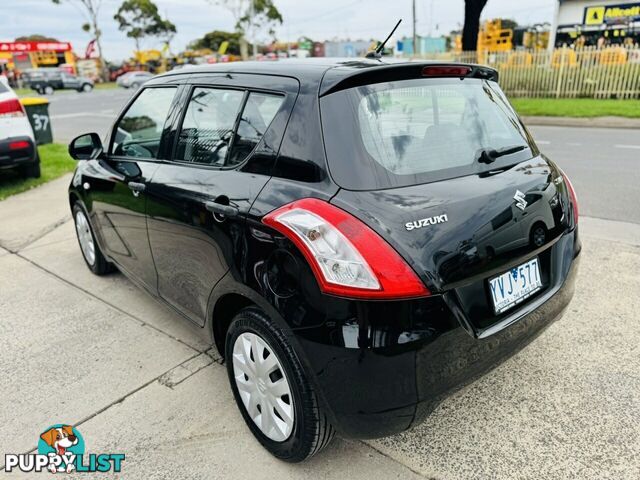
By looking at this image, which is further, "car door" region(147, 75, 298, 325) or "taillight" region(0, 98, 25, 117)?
"taillight" region(0, 98, 25, 117)

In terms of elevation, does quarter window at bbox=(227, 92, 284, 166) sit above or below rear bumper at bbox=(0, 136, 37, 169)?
above

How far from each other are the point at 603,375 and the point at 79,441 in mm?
2769

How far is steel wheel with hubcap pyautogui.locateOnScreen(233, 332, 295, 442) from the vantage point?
7.01 feet

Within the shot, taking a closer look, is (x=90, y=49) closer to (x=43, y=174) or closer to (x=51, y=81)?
(x=51, y=81)

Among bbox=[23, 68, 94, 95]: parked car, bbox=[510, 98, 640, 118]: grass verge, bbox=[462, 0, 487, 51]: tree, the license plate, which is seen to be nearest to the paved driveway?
the license plate

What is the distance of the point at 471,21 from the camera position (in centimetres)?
1830

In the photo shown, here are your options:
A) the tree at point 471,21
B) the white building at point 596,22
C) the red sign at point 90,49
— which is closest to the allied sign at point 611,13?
the white building at point 596,22

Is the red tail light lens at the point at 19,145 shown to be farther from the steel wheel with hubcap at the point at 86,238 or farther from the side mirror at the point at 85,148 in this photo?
the side mirror at the point at 85,148

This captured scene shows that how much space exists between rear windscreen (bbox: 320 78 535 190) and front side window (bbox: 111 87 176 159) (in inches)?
55.3

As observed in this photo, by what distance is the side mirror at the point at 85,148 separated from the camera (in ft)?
12.5

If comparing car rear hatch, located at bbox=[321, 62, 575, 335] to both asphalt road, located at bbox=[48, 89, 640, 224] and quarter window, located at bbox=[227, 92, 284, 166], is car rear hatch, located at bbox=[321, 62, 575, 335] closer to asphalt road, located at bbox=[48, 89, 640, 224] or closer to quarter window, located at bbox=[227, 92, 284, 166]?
quarter window, located at bbox=[227, 92, 284, 166]

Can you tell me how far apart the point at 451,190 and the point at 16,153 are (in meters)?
7.16

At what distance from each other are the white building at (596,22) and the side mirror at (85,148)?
3164 centimetres

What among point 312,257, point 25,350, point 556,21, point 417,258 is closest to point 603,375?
point 417,258
